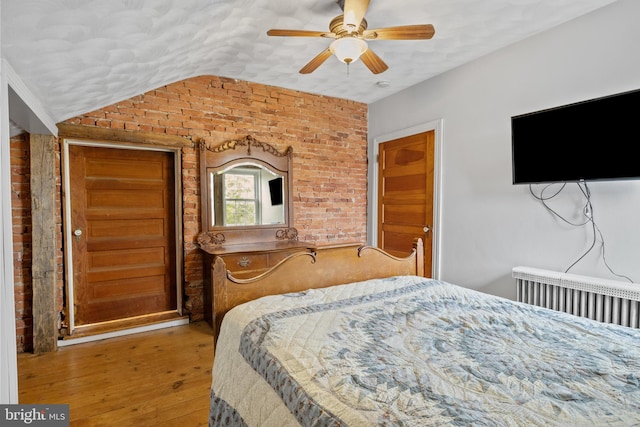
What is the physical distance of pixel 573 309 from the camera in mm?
2350

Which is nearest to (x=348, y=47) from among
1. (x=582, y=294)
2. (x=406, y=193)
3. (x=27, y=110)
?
(x=27, y=110)

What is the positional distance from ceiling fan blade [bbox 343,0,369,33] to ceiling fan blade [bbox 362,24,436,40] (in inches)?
4.5

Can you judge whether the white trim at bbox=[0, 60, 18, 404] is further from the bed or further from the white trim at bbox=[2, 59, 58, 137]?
the bed

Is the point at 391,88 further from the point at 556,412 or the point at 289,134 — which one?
the point at 556,412

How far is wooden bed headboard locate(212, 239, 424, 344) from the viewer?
171 cm

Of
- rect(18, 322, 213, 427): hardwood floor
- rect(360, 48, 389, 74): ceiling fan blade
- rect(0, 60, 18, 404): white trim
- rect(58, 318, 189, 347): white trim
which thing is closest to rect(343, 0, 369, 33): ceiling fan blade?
rect(360, 48, 389, 74): ceiling fan blade

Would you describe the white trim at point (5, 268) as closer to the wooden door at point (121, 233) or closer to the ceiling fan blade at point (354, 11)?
the ceiling fan blade at point (354, 11)

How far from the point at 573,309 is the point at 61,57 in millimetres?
3600

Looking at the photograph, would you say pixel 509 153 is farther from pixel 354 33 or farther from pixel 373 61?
pixel 354 33

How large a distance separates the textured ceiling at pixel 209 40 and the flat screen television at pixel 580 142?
754 millimetres

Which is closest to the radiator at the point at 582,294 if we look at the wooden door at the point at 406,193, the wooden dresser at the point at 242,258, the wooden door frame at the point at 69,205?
the wooden door at the point at 406,193

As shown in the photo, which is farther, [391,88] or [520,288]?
[391,88]

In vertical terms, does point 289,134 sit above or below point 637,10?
below

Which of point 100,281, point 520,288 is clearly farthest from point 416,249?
point 100,281
